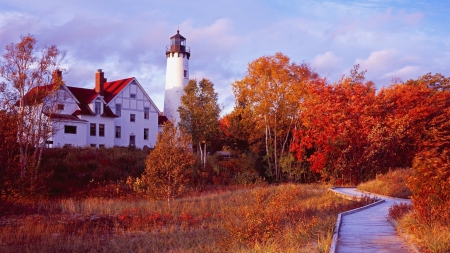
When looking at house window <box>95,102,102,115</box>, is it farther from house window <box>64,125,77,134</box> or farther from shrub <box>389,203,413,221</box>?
shrub <box>389,203,413,221</box>

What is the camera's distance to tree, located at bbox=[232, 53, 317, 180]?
114 feet

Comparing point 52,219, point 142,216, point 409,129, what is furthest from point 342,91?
point 52,219

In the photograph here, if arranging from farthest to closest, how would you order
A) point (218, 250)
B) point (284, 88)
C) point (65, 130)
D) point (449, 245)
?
point (65, 130)
point (284, 88)
point (218, 250)
point (449, 245)

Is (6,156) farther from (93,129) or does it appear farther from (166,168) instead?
(93,129)

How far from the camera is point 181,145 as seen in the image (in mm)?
20828

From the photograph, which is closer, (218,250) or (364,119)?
(218,250)

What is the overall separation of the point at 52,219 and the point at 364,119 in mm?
20518

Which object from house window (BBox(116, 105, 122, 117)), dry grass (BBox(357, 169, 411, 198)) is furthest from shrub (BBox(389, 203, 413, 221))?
house window (BBox(116, 105, 122, 117))

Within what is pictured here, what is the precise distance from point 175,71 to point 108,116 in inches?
376

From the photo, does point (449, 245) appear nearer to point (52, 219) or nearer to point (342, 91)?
point (52, 219)

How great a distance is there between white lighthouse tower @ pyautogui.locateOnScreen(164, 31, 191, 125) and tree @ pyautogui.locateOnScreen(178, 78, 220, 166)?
12.0 meters

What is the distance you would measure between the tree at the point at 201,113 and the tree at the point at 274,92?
2.31 meters

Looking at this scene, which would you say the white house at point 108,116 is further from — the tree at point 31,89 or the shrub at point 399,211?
the shrub at point 399,211

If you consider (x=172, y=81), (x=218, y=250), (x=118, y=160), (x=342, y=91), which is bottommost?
(x=218, y=250)
